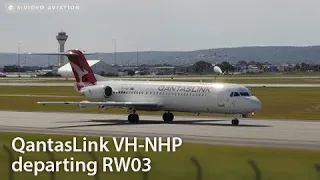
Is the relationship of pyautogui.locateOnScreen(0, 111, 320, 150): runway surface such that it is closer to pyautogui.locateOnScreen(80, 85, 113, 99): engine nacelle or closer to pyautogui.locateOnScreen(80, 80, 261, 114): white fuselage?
pyautogui.locateOnScreen(80, 80, 261, 114): white fuselage

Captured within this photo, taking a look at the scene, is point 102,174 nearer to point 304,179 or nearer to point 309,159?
point 304,179

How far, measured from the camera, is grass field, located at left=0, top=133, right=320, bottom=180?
24297 mm

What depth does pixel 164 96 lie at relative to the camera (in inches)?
2203

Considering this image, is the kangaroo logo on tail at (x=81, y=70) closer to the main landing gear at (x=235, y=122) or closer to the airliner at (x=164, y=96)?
the airliner at (x=164, y=96)

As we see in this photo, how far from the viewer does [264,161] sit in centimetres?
2994

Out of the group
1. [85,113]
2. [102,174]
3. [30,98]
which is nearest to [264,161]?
[102,174]

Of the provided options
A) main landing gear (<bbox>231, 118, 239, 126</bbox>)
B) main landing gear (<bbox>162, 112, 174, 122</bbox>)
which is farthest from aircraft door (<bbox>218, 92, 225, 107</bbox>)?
main landing gear (<bbox>162, 112, 174, 122</bbox>)

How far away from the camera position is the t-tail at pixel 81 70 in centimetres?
6075

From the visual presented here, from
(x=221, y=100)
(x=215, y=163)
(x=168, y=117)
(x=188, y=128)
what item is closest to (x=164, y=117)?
(x=168, y=117)

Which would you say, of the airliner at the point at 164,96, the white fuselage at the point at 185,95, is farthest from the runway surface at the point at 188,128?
the white fuselage at the point at 185,95

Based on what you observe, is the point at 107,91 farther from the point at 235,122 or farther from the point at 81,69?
the point at 235,122

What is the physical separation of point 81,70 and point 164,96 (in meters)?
8.65

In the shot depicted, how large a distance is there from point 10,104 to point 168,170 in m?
57.7

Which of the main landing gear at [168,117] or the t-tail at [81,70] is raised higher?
the t-tail at [81,70]
